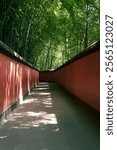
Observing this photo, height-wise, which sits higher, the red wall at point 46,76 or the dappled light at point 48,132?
the red wall at point 46,76

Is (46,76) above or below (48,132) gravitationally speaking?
above

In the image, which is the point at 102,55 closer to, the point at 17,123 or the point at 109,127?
A: the point at 109,127

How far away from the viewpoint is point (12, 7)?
1744 cm

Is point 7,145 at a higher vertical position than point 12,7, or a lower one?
lower

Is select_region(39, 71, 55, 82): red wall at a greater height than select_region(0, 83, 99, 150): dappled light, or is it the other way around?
select_region(39, 71, 55, 82): red wall

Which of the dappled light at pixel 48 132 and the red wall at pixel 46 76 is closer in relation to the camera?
the dappled light at pixel 48 132

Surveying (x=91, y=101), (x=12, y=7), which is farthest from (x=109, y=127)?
(x=12, y=7)

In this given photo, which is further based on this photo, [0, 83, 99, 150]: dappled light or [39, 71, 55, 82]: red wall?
[39, 71, 55, 82]: red wall

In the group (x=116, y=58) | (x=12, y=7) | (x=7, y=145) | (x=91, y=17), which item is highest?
(x=91, y=17)

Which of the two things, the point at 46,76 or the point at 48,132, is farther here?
the point at 46,76

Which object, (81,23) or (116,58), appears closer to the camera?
(116,58)

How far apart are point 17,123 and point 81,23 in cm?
2295

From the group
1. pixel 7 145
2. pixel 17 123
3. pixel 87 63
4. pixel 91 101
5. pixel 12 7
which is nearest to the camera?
pixel 7 145

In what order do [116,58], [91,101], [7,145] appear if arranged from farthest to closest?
[91,101], [7,145], [116,58]
